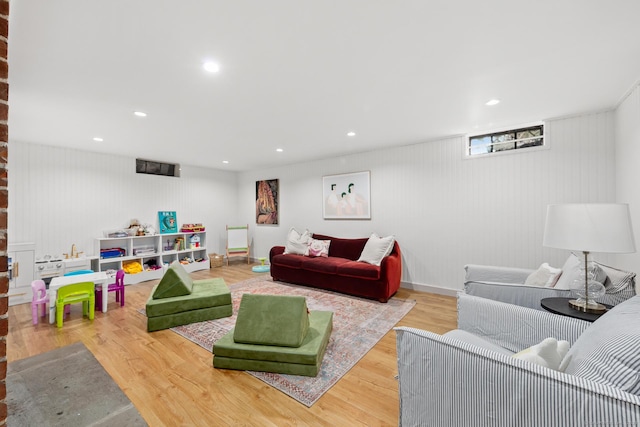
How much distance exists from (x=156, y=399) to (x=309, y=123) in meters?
3.04

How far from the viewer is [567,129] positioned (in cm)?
318

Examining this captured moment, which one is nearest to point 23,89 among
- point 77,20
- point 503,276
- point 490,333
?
point 77,20

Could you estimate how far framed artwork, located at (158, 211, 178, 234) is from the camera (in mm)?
5488

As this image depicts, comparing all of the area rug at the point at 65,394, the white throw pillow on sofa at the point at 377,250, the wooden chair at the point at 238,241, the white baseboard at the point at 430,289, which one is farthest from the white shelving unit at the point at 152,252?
the white baseboard at the point at 430,289

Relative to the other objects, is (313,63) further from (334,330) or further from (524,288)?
(334,330)

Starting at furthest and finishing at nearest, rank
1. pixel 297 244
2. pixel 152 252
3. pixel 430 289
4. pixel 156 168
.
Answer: pixel 156 168 → pixel 152 252 → pixel 297 244 → pixel 430 289

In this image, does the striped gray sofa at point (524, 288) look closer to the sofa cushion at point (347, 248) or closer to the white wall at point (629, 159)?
the white wall at point (629, 159)

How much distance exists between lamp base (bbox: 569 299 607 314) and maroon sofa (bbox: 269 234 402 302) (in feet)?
6.78

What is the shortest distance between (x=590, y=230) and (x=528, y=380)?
1197mm

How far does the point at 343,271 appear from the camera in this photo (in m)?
3.99

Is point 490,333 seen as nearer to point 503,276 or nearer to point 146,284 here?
point 503,276

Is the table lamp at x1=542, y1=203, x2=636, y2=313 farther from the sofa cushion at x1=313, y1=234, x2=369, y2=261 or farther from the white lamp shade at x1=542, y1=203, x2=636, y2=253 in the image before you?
the sofa cushion at x1=313, y1=234, x2=369, y2=261

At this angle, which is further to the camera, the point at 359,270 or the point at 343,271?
the point at 343,271

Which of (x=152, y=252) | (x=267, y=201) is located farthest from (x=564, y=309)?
(x=152, y=252)
